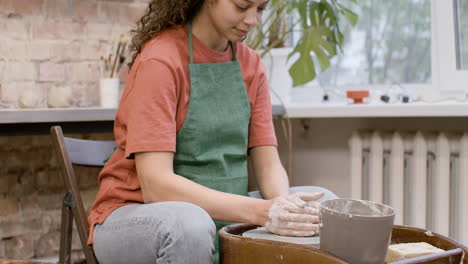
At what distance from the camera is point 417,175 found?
186 centimetres

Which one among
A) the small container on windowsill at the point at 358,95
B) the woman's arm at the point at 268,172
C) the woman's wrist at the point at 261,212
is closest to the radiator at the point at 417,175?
the small container on windowsill at the point at 358,95

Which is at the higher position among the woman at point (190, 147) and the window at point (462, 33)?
the window at point (462, 33)

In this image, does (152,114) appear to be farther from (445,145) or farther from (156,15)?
(445,145)

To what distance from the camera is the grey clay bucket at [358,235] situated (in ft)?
2.29

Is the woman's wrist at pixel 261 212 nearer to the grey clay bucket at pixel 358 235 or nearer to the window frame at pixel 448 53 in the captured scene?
the grey clay bucket at pixel 358 235

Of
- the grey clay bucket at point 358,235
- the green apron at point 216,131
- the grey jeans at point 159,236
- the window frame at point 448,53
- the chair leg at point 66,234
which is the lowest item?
the chair leg at point 66,234

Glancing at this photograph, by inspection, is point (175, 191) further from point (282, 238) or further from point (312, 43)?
point (312, 43)

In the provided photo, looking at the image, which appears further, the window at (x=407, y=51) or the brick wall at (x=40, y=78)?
the window at (x=407, y=51)

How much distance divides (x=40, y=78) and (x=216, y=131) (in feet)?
3.06

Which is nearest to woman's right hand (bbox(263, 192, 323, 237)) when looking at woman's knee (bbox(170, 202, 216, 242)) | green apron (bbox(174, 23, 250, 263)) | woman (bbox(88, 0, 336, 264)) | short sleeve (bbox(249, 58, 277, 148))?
woman (bbox(88, 0, 336, 264))

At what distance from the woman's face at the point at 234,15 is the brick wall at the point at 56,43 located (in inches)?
29.5

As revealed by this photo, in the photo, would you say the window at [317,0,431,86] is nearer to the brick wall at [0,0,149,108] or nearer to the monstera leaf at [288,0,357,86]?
the monstera leaf at [288,0,357,86]

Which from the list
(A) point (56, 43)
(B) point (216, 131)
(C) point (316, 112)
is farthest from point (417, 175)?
(A) point (56, 43)

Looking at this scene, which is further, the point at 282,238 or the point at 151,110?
the point at 151,110
